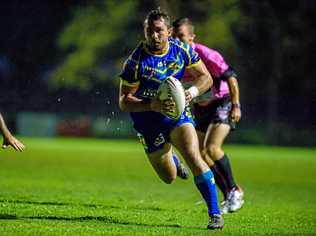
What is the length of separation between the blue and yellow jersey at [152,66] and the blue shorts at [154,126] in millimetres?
233

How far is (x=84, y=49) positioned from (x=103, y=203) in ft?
112

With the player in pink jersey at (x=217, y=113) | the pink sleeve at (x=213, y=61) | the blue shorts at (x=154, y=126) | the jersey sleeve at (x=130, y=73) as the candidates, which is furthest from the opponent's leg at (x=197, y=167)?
the pink sleeve at (x=213, y=61)

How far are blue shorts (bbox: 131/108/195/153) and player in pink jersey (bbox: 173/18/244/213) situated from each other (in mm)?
1418

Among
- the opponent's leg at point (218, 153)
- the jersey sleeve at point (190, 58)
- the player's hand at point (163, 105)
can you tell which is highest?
the jersey sleeve at point (190, 58)

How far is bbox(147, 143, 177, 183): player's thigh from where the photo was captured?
26.8 ft

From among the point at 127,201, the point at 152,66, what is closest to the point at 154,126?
the point at 152,66

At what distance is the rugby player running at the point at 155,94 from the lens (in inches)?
300

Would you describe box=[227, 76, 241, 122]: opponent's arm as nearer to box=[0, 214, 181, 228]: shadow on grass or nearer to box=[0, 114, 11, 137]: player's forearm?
box=[0, 214, 181, 228]: shadow on grass

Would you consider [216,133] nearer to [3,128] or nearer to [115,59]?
[3,128]

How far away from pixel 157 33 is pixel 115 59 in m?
36.9

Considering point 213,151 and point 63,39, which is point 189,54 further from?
point 63,39

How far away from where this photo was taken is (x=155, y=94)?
25.8 feet

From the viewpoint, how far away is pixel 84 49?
143 feet

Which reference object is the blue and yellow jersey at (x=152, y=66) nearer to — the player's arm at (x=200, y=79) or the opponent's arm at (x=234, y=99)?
the player's arm at (x=200, y=79)
